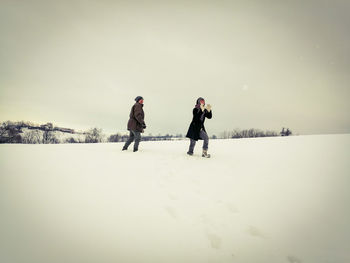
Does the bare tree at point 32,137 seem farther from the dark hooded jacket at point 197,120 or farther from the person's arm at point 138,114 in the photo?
the dark hooded jacket at point 197,120

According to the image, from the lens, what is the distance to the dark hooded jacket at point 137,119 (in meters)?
6.35

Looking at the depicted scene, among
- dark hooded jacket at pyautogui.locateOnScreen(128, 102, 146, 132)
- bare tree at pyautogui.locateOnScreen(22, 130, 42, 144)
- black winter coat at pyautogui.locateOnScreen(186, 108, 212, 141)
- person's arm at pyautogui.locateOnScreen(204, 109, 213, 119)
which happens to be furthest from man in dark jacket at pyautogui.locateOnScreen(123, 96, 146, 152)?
bare tree at pyautogui.locateOnScreen(22, 130, 42, 144)

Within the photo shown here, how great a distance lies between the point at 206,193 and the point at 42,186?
3.15 metres

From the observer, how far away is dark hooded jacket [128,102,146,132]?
20.8 feet

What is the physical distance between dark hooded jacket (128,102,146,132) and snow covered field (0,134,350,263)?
2613 millimetres

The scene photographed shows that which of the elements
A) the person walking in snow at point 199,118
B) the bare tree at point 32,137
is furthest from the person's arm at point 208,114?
the bare tree at point 32,137

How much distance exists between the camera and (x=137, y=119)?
635 centimetres

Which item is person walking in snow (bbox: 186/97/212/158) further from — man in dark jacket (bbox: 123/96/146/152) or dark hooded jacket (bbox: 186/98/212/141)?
man in dark jacket (bbox: 123/96/146/152)

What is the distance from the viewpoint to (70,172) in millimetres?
3793

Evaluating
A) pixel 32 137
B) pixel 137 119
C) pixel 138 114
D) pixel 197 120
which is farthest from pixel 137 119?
pixel 32 137

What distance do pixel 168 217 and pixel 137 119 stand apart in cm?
459

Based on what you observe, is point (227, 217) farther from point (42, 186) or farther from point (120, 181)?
point (42, 186)

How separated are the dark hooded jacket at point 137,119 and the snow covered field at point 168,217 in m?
2.61

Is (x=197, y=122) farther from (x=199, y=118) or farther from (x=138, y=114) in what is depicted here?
(x=138, y=114)
